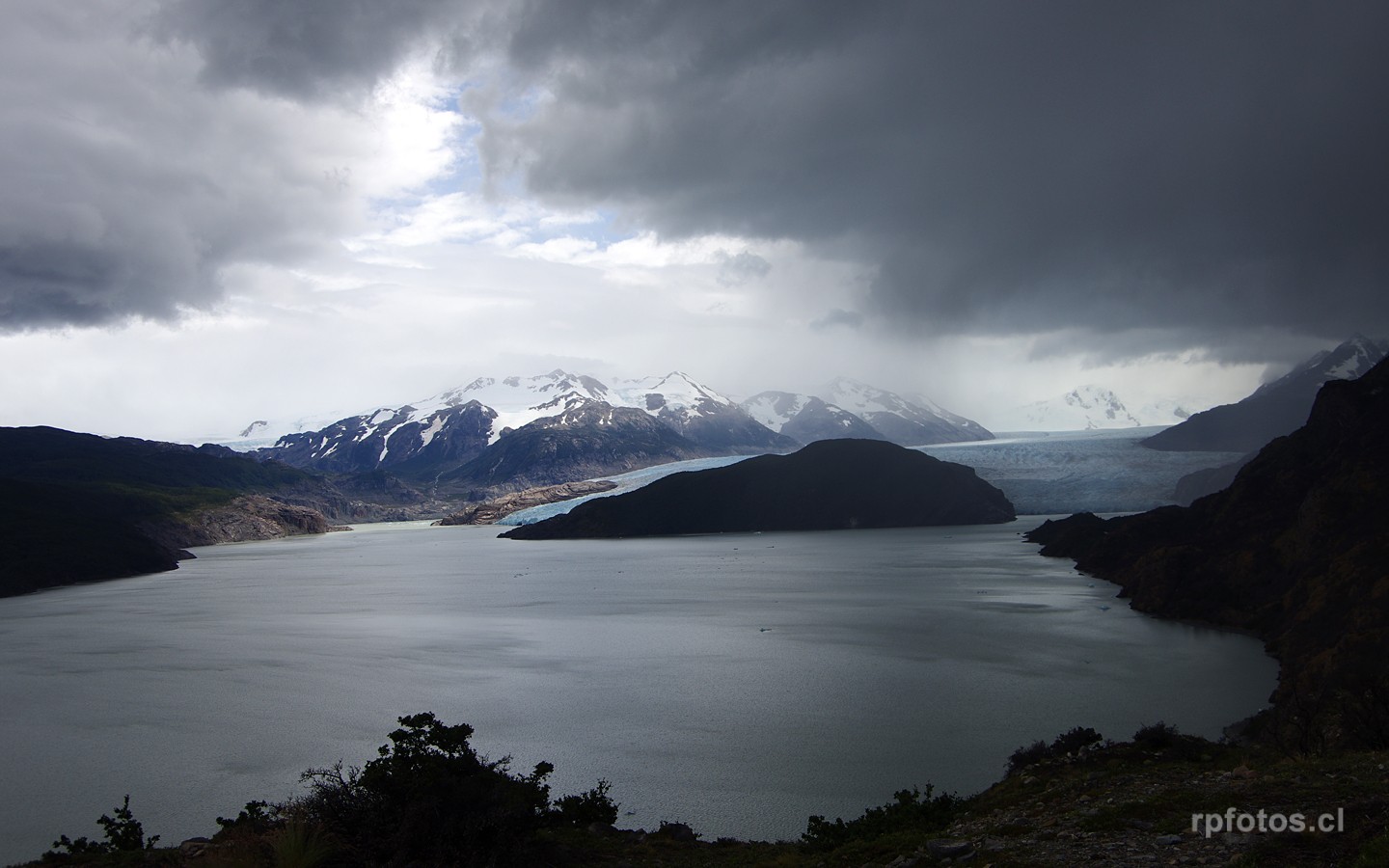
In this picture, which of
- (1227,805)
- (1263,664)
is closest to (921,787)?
(1227,805)

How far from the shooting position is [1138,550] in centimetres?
6712

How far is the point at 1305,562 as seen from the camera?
144 ft

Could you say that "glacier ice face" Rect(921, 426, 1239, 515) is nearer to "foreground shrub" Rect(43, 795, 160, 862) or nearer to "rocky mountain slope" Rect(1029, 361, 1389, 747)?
"rocky mountain slope" Rect(1029, 361, 1389, 747)

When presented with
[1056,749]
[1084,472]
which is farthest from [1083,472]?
[1056,749]

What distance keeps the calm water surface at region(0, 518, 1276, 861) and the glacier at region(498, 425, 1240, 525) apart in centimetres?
7011

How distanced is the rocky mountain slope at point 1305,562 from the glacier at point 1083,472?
231 ft

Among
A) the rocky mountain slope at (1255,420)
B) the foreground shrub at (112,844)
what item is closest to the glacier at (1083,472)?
the rocky mountain slope at (1255,420)

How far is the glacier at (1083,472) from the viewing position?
13500cm

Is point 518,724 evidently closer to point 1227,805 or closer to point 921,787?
point 921,787

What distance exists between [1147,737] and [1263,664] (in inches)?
910

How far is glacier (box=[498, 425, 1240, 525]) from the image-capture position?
13500 centimetres
